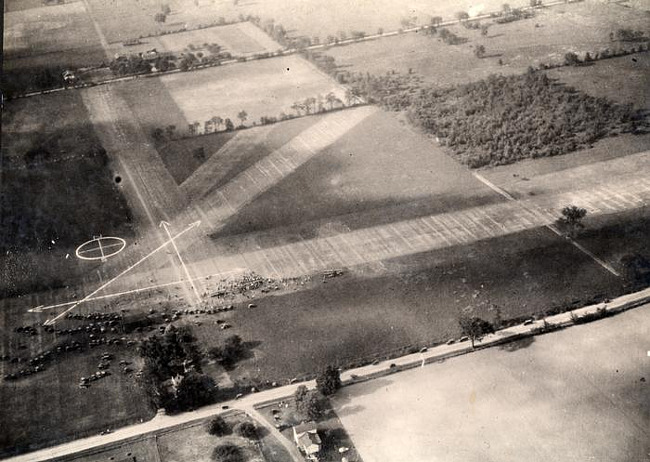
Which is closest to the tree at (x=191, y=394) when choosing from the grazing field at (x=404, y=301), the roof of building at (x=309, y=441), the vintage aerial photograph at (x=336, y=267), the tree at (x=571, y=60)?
the vintage aerial photograph at (x=336, y=267)

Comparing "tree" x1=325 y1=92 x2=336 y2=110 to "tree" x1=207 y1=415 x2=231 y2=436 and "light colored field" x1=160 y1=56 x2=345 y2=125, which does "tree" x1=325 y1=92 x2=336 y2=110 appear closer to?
"light colored field" x1=160 y1=56 x2=345 y2=125

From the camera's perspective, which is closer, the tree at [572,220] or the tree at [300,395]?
the tree at [300,395]

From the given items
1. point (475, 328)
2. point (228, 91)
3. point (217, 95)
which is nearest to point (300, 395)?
point (475, 328)

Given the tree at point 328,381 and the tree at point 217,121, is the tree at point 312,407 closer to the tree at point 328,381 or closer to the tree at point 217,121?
the tree at point 328,381

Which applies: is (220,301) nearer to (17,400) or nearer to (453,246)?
(17,400)

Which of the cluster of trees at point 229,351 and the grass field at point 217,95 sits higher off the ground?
the grass field at point 217,95

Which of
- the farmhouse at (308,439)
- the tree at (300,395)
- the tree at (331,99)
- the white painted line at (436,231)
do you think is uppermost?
the tree at (331,99)

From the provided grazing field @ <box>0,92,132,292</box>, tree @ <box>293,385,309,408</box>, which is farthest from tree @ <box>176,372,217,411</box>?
grazing field @ <box>0,92,132,292</box>

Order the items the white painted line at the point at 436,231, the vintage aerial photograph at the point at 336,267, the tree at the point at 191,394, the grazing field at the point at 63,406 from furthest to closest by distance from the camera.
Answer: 1. the white painted line at the point at 436,231
2. the tree at the point at 191,394
3. the grazing field at the point at 63,406
4. the vintage aerial photograph at the point at 336,267
